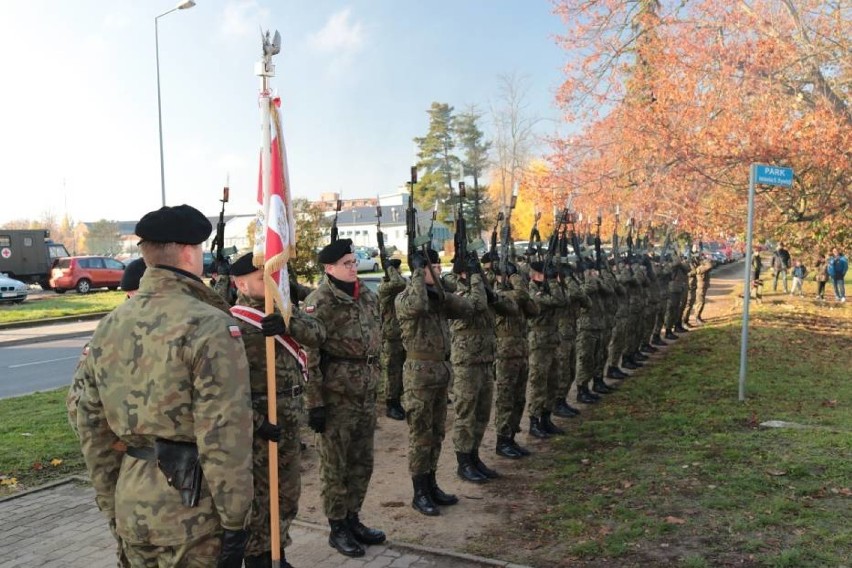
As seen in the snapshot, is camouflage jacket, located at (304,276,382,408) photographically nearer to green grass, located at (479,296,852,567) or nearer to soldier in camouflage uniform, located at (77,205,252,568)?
green grass, located at (479,296,852,567)

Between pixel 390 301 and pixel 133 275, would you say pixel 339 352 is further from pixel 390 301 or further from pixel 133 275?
pixel 390 301

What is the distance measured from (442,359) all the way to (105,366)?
3506mm

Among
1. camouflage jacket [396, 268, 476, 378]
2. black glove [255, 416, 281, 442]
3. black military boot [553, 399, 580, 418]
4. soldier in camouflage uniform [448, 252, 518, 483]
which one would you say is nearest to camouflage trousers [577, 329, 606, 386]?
black military boot [553, 399, 580, 418]

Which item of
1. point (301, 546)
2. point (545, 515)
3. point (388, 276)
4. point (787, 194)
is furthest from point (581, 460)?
point (787, 194)

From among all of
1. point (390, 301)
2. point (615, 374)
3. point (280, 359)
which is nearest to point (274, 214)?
point (280, 359)

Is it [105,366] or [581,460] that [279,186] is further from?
[581,460]

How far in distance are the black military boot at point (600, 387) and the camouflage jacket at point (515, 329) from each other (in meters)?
3.62

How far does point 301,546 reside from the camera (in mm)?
4883

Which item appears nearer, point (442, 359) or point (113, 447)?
point (113, 447)

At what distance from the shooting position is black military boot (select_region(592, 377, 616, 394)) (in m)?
10.3

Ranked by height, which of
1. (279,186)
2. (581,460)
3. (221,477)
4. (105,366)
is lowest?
(581,460)

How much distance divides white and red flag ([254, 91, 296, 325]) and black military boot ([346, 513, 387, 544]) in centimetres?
180

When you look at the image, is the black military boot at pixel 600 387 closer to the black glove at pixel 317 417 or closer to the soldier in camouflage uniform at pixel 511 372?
the soldier in camouflage uniform at pixel 511 372

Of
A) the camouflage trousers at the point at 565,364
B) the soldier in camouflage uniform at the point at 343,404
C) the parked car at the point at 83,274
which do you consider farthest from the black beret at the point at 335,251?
the parked car at the point at 83,274
